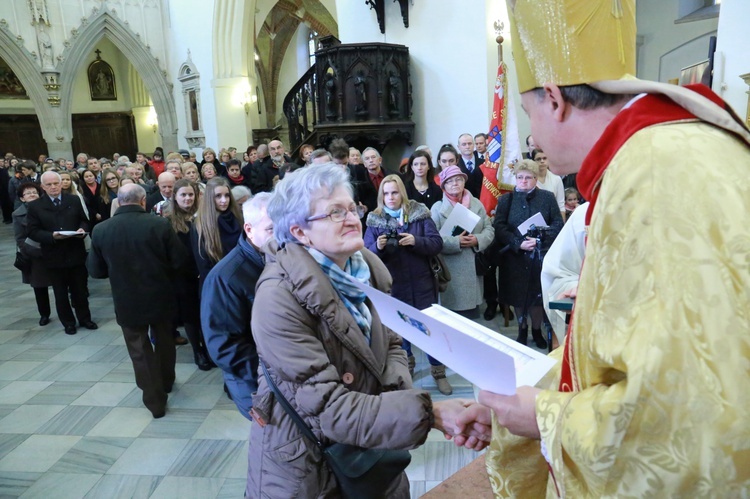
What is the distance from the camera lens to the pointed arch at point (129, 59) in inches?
622

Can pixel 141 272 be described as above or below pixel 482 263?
above

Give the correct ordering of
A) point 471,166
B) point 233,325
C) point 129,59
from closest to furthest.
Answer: point 233,325 → point 471,166 → point 129,59

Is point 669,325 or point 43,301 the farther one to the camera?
point 43,301

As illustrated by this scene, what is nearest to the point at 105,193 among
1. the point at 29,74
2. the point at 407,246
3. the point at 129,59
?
the point at 407,246

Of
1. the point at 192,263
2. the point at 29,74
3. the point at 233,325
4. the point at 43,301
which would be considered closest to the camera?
the point at 233,325

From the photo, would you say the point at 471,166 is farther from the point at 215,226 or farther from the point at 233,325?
the point at 233,325

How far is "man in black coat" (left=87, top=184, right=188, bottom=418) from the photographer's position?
3498 millimetres

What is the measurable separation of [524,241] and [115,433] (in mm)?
3325

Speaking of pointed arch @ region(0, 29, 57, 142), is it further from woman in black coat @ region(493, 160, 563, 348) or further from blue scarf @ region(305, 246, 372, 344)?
blue scarf @ region(305, 246, 372, 344)

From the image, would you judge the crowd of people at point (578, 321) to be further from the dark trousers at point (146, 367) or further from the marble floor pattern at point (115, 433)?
the dark trousers at point (146, 367)

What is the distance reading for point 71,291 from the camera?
17.8 ft

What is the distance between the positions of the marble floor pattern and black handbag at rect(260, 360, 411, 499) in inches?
48.9

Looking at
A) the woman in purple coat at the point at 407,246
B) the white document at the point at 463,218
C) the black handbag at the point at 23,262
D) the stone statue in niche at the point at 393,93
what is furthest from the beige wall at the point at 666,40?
the black handbag at the point at 23,262

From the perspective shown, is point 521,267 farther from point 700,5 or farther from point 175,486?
point 700,5
